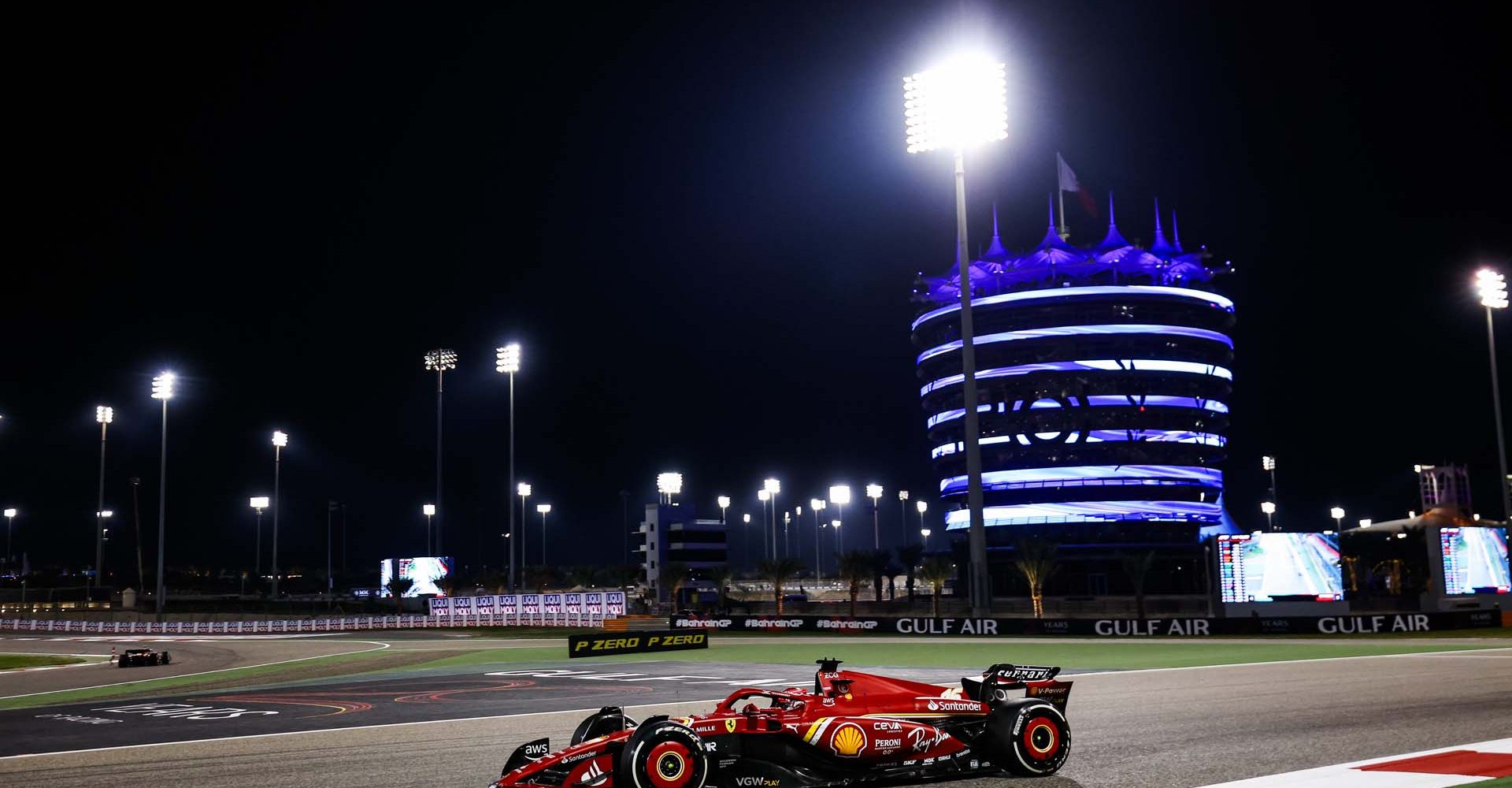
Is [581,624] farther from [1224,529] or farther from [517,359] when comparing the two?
[1224,529]

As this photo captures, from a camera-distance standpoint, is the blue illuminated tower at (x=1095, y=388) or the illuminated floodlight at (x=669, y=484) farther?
the illuminated floodlight at (x=669, y=484)

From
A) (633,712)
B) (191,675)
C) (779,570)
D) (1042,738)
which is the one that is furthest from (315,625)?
(1042,738)

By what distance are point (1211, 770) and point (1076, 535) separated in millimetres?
102171

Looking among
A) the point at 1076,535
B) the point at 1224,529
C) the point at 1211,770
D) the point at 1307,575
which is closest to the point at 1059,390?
the point at 1076,535

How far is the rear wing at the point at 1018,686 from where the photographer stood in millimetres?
11938

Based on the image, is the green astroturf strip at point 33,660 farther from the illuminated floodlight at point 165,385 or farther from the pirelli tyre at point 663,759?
the pirelli tyre at point 663,759

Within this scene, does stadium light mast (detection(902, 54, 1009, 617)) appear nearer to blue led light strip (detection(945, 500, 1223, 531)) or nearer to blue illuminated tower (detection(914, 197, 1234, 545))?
blue led light strip (detection(945, 500, 1223, 531))

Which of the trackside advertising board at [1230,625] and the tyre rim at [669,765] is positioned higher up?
the tyre rim at [669,765]

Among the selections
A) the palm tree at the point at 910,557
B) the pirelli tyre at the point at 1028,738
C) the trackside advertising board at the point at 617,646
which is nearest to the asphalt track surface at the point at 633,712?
Answer: the pirelli tyre at the point at 1028,738

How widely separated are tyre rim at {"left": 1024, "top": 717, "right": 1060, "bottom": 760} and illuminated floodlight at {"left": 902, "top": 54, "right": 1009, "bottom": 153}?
82.4 feet

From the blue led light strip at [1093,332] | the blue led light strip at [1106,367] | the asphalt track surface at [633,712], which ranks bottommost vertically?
the asphalt track surface at [633,712]

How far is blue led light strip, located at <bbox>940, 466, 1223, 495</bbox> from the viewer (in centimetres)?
10994

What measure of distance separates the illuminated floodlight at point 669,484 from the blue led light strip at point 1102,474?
191 feet

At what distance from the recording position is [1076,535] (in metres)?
110
